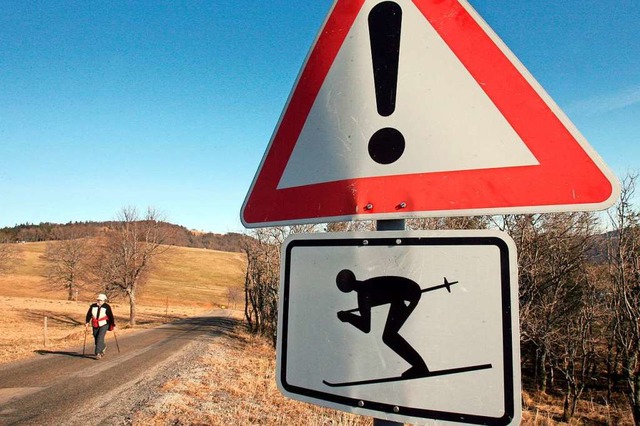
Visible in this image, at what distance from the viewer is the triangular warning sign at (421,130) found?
107 centimetres

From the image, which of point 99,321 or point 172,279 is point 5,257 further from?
point 99,321

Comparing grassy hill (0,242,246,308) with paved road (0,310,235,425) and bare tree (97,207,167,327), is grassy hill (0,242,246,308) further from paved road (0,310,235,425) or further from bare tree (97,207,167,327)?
paved road (0,310,235,425)

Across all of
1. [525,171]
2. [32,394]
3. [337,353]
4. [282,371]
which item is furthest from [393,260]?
[32,394]

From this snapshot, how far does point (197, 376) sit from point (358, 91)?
10928 millimetres

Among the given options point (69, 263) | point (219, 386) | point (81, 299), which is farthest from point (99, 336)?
point (81, 299)

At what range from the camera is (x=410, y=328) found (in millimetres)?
1073

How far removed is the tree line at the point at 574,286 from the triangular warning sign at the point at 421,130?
981cm

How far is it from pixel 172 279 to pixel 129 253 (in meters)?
37.9

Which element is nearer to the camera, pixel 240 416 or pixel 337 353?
pixel 337 353

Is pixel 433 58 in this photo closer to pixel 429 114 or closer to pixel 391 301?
pixel 429 114

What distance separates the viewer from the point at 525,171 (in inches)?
42.3

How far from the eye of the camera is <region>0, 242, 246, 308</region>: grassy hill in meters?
56.5

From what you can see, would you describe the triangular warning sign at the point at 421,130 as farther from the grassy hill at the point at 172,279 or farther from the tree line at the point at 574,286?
the grassy hill at the point at 172,279

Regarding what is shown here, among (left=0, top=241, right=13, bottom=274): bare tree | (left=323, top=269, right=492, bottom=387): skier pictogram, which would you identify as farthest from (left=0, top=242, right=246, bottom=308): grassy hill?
(left=323, top=269, right=492, bottom=387): skier pictogram
